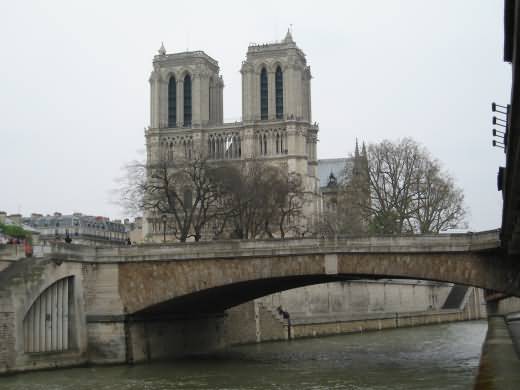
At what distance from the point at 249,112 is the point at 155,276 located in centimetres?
8464

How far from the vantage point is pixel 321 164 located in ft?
474

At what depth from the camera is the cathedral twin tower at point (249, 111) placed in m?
119

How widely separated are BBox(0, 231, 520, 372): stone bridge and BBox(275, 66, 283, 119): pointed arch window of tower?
8302 cm

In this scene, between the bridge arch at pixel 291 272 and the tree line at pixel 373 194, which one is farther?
the tree line at pixel 373 194

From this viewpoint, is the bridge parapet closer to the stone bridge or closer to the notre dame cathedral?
the stone bridge

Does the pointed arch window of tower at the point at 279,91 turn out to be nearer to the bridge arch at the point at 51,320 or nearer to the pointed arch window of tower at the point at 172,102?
the pointed arch window of tower at the point at 172,102

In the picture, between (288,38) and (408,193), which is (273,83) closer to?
(288,38)

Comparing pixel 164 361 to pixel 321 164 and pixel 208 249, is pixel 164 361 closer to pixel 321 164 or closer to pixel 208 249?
pixel 208 249

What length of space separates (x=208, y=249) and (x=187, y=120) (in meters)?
91.0

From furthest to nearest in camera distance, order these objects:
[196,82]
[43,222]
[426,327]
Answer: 1. [43,222]
2. [196,82]
3. [426,327]

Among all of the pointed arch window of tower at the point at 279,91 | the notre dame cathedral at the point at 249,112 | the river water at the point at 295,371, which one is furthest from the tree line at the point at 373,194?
the pointed arch window of tower at the point at 279,91

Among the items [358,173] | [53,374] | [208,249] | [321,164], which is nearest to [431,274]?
[208,249]

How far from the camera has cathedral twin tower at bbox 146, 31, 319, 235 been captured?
119250 mm

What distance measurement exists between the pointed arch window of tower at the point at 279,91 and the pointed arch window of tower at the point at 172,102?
15.1m
